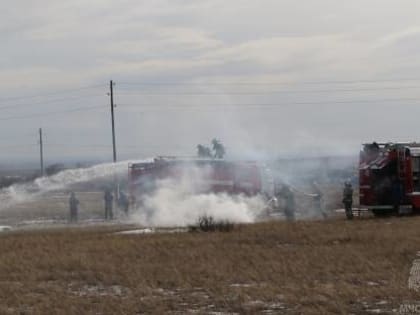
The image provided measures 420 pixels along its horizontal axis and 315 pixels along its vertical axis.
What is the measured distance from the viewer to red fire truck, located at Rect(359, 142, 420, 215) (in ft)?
95.5

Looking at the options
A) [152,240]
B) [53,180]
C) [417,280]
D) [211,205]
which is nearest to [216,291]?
[417,280]

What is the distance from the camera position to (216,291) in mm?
12156

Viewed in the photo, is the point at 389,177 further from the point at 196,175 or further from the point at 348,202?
the point at 196,175

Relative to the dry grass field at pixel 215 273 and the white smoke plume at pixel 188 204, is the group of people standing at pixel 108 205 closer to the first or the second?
the white smoke plume at pixel 188 204

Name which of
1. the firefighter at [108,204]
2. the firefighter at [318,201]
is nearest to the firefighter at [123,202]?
the firefighter at [108,204]

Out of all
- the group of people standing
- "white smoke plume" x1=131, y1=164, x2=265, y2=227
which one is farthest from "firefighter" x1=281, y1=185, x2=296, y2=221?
the group of people standing

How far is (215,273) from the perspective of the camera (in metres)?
14.0

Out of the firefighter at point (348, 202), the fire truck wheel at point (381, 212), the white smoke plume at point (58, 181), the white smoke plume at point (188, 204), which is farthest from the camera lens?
the white smoke plume at point (58, 181)

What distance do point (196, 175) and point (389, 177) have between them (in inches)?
334

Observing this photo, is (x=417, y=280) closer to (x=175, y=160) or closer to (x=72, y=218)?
(x=175, y=160)

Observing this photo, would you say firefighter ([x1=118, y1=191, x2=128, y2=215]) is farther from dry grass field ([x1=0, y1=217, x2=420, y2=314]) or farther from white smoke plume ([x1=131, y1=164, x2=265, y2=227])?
dry grass field ([x1=0, y1=217, x2=420, y2=314])

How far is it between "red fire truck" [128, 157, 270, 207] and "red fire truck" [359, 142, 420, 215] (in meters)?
6.71

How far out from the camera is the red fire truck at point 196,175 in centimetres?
3366

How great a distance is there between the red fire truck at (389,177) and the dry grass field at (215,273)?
7558 millimetres
